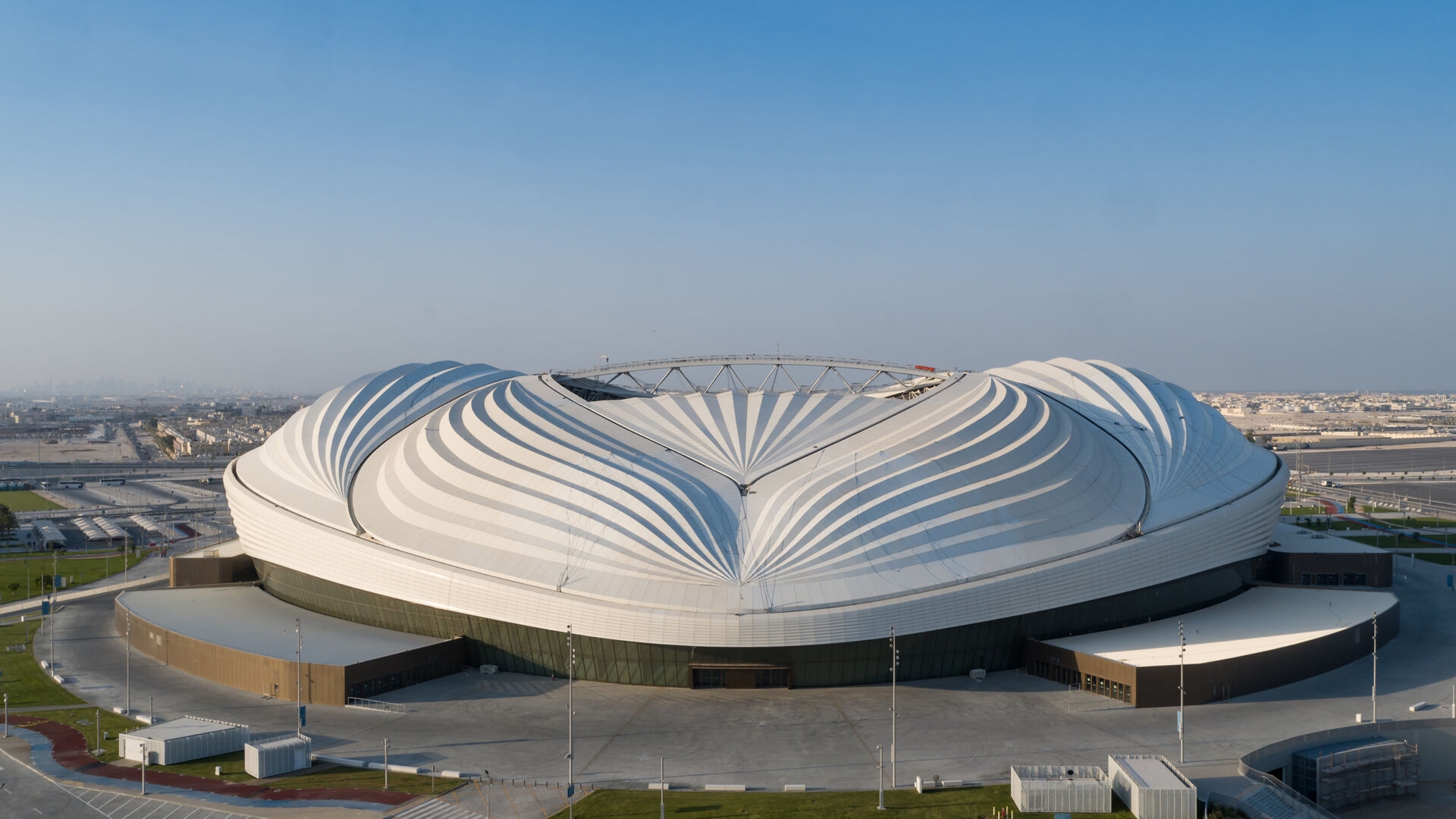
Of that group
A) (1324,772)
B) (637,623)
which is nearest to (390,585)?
(637,623)

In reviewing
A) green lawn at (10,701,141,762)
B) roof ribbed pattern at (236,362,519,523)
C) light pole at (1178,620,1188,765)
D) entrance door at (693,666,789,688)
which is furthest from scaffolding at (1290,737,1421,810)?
roof ribbed pattern at (236,362,519,523)

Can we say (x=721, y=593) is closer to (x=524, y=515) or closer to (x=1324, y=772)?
(x=524, y=515)

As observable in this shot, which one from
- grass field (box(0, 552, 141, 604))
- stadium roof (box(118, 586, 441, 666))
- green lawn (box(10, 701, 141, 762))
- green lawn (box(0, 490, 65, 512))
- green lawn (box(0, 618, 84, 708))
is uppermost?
stadium roof (box(118, 586, 441, 666))

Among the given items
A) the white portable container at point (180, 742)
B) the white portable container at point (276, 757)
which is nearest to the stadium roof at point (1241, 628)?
the white portable container at point (276, 757)

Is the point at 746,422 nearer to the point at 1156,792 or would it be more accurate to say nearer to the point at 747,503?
the point at 747,503

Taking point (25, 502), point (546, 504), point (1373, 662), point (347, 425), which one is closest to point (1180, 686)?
→ point (1373, 662)

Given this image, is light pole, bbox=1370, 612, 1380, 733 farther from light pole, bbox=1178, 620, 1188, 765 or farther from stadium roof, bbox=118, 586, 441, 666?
stadium roof, bbox=118, 586, 441, 666

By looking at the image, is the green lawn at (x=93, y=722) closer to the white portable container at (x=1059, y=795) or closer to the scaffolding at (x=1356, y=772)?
the white portable container at (x=1059, y=795)
